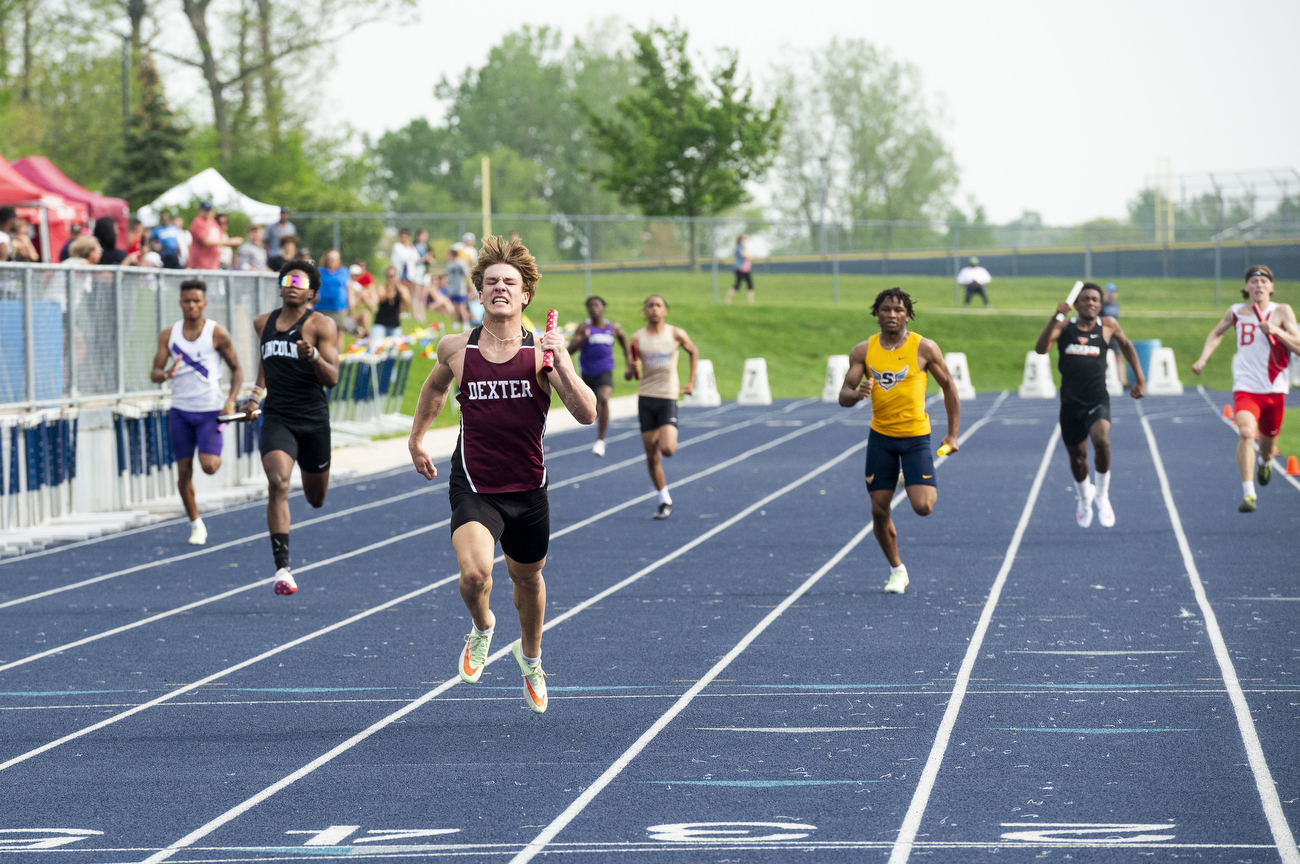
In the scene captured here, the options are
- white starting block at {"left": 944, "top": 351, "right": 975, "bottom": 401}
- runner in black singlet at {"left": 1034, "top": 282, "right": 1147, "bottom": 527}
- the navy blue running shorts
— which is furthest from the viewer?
white starting block at {"left": 944, "top": 351, "right": 975, "bottom": 401}

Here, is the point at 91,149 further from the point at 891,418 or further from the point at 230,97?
the point at 891,418

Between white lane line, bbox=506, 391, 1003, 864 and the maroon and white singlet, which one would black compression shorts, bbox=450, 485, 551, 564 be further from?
white lane line, bbox=506, 391, 1003, 864

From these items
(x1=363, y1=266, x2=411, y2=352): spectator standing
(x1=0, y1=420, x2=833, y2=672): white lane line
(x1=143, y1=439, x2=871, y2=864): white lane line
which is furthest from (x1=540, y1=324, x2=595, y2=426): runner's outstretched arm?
(x1=363, y1=266, x2=411, y2=352): spectator standing

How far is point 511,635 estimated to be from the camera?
9.11 metres

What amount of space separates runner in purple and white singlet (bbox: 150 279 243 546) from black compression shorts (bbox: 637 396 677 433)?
406 centimetres

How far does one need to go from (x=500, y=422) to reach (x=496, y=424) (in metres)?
0.02

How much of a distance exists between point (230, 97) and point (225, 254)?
96.4 feet

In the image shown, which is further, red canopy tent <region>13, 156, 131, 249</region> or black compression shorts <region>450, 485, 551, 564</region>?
red canopy tent <region>13, 156, 131, 249</region>

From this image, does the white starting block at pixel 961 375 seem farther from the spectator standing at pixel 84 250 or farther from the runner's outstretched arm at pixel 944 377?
the runner's outstretched arm at pixel 944 377

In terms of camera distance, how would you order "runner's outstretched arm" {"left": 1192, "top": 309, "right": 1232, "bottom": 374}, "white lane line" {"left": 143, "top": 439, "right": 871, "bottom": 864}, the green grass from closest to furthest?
1. "white lane line" {"left": 143, "top": 439, "right": 871, "bottom": 864}
2. "runner's outstretched arm" {"left": 1192, "top": 309, "right": 1232, "bottom": 374}
3. the green grass

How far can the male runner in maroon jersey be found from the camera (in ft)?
21.5

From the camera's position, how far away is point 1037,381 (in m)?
34.5

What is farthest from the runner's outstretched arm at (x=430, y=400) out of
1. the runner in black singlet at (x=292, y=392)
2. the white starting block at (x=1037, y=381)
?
the white starting block at (x=1037, y=381)

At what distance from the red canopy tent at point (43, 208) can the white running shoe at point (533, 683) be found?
16.4 metres
